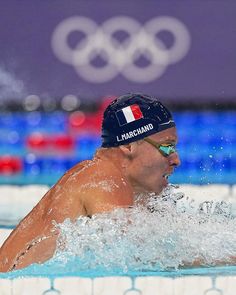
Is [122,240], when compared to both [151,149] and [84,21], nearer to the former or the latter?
[151,149]

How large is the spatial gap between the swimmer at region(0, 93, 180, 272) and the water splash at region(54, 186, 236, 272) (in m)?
0.04

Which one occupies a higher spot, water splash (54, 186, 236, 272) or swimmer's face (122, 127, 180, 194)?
swimmer's face (122, 127, 180, 194)

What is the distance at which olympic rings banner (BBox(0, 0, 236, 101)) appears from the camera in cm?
770

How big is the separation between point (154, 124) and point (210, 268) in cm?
55

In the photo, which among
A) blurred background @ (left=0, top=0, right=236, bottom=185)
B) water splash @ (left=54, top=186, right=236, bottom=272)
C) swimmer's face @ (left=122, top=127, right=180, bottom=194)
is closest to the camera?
water splash @ (left=54, top=186, right=236, bottom=272)

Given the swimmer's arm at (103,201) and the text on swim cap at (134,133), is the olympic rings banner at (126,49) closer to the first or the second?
the text on swim cap at (134,133)

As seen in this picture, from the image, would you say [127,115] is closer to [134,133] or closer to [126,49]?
[134,133]

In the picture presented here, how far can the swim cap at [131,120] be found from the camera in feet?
9.83

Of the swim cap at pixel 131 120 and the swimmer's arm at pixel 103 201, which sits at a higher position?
the swim cap at pixel 131 120

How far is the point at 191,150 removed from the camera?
24.9ft

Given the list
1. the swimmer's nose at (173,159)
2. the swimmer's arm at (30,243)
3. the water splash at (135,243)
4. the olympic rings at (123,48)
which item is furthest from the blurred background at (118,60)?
the water splash at (135,243)

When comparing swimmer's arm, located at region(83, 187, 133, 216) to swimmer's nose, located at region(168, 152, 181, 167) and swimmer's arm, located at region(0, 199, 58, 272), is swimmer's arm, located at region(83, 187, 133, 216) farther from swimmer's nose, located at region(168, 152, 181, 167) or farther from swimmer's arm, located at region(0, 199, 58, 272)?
swimmer's nose, located at region(168, 152, 181, 167)

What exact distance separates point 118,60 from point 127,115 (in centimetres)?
474

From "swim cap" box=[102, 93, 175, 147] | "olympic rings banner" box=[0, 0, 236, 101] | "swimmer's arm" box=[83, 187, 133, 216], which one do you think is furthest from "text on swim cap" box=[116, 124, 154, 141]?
"olympic rings banner" box=[0, 0, 236, 101]
